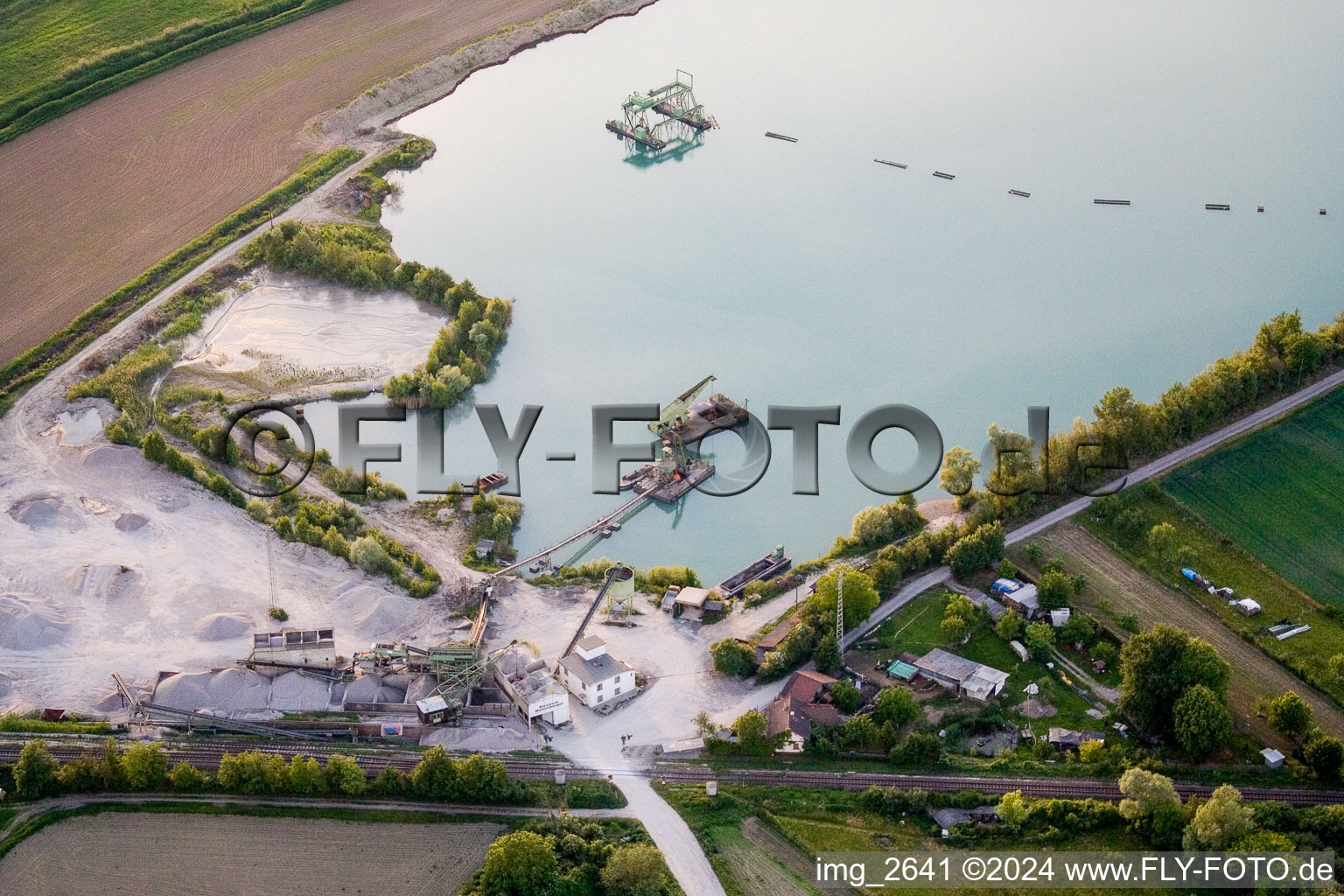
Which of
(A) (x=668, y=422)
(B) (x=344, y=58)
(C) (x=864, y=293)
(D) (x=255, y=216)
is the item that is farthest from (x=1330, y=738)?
(B) (x=344, y=58)

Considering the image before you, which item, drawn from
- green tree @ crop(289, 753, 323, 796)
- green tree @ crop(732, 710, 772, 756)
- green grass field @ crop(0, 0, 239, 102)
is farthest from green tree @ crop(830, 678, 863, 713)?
green grass field @ crop(0, 0, 239, 102)

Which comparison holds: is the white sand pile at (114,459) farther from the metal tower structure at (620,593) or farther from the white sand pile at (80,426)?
the metal tower structure at (620,593)

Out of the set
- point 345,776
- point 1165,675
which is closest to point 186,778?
point 345,776

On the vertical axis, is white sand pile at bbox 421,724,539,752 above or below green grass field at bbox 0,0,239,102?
below

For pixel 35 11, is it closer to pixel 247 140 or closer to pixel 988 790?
pixel 247 140

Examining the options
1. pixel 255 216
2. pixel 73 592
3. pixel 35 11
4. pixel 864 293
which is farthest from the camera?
pixel 35 11

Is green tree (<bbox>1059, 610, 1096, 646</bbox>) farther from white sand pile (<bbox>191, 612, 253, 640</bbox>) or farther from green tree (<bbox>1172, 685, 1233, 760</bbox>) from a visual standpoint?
white sand pile (<bbox>191, 612, 253, 640</bbox>)
